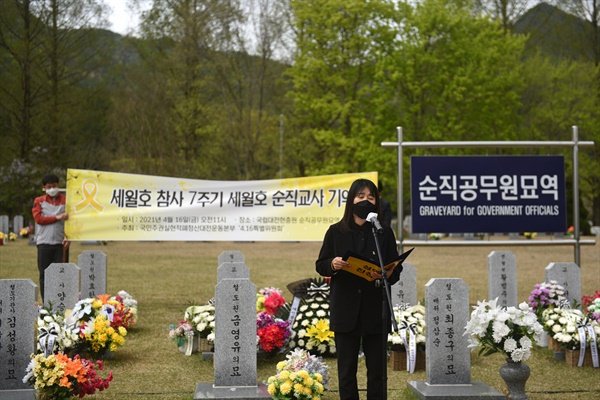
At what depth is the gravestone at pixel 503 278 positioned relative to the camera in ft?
40.9

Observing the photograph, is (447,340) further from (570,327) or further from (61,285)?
(61,285)

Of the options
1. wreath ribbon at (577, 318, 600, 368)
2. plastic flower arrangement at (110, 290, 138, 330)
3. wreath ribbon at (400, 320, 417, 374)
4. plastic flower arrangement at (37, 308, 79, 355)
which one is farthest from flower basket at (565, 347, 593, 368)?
plastic flower arrangement at (37, 308, 79, 355)

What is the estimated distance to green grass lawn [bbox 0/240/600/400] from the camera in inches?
331

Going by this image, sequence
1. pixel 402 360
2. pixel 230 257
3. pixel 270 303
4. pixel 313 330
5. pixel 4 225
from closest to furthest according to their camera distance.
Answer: pixel 402 360 < pixel 313 330 < pixel 270 303 < pixel 230 257 < pixel 4 225

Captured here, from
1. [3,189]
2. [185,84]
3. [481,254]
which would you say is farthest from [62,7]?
[481,254]

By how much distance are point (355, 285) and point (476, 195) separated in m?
7.15

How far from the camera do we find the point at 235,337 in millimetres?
7703

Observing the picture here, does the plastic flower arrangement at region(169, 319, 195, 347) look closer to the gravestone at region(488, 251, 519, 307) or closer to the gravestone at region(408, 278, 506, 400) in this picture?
the gravestone at region(408, 278, 506, 400)

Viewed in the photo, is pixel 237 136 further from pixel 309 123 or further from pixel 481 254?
pixel 481 254

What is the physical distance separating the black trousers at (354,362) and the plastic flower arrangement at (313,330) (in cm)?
362

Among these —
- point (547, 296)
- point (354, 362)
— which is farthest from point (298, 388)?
point (547, 296)

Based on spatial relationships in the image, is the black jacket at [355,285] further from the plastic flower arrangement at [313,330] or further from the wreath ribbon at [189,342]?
the wreath ribbon at [189,342]

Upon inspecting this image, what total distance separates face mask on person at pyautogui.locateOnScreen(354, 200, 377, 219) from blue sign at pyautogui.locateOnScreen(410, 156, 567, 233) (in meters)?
6.70

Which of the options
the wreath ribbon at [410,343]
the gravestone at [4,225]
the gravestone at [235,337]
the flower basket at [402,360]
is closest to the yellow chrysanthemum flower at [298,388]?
the gravestone at [235,337]
